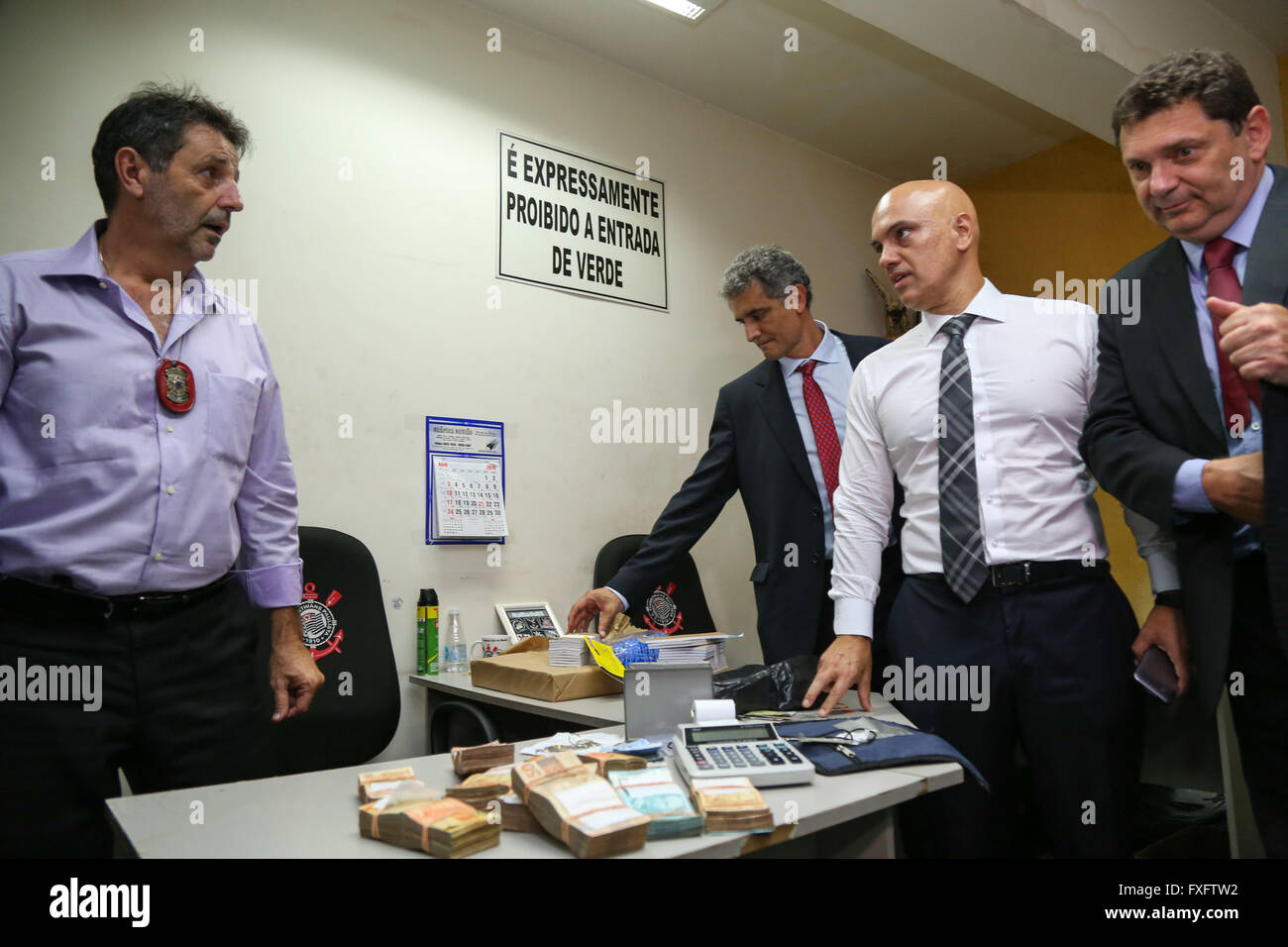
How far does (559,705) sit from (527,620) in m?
1.11

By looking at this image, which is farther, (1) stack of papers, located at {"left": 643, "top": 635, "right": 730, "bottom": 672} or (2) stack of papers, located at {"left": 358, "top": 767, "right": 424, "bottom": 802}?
(1) stack of papers, located at {"left": 643, "top": 635, "right": 730, "bottom": 672}

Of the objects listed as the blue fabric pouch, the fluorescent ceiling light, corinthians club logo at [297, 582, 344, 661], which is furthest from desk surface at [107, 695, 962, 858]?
the fluorescent ceiling light

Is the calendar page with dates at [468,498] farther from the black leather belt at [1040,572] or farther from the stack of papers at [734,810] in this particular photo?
the stack of papers at [734,810]

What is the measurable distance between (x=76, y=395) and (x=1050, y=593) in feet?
5.89

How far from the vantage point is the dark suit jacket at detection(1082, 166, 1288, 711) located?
1248 millimetres

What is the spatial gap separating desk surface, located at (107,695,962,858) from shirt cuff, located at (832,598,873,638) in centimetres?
44

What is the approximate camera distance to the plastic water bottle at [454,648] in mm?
2734

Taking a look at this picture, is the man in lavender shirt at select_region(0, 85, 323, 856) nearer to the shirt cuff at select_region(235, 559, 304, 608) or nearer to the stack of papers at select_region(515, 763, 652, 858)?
the shirt cuff at select_region(235, 559, 304, 608)

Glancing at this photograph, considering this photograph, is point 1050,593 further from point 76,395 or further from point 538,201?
point 538,201

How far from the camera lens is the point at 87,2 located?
2324 mm

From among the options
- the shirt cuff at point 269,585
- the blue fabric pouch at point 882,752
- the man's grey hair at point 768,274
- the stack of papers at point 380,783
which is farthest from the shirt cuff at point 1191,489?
the shirt cuff at point 269,585

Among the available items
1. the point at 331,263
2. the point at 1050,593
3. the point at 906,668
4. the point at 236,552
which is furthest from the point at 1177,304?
the point at 331,263

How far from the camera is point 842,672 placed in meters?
1.54

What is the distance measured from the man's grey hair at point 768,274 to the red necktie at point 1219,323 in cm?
140
